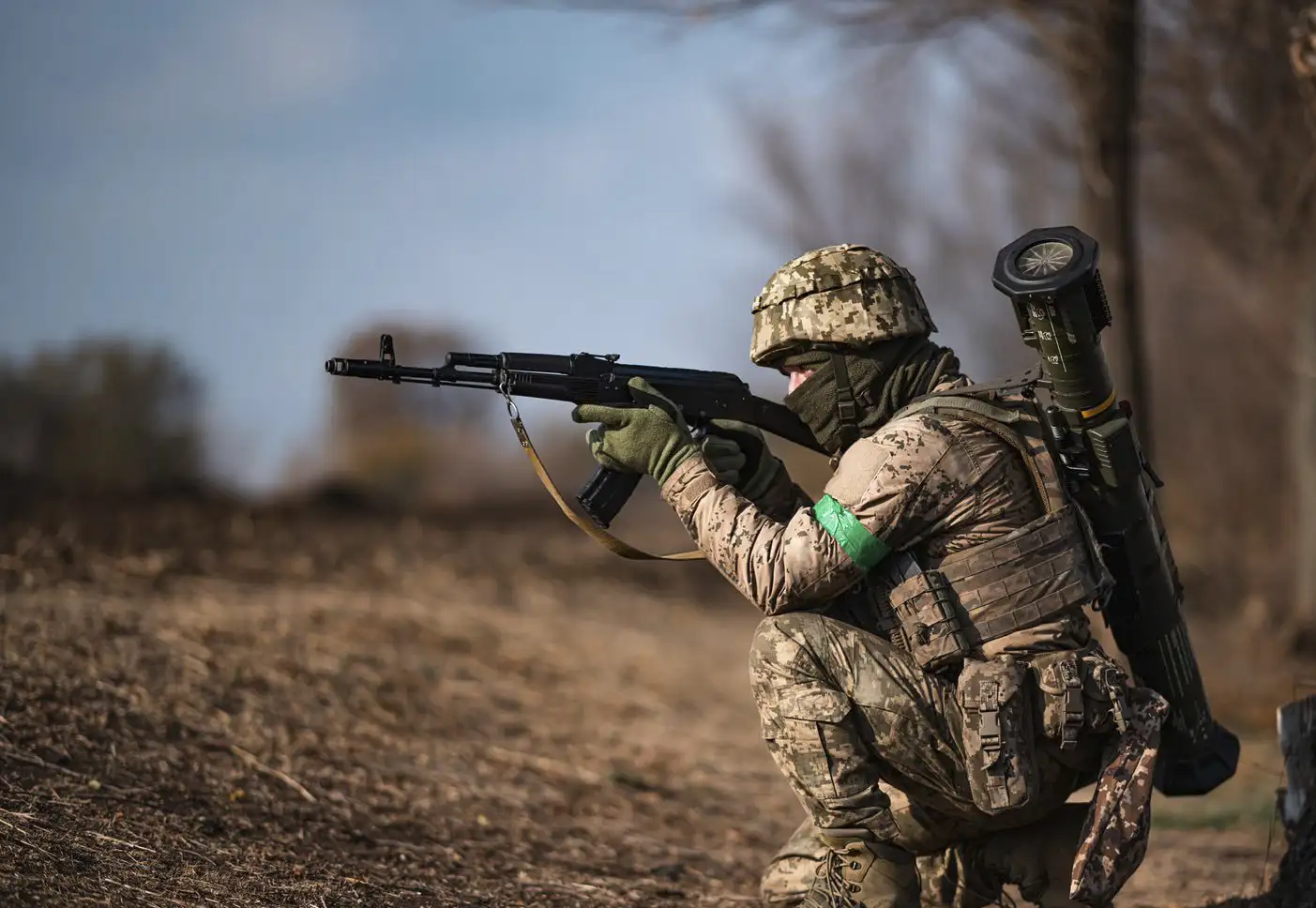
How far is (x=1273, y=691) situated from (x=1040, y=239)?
625 cm

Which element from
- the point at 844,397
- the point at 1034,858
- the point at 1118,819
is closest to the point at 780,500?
the point at 844,397

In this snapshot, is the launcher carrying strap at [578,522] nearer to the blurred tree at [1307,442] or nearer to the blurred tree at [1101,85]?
the blurred tree at [1101,85]

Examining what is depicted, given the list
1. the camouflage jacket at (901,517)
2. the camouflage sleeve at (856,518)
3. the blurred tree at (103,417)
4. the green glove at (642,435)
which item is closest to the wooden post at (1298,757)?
the camouflage jacket at (901,517)

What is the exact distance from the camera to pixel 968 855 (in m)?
4.05

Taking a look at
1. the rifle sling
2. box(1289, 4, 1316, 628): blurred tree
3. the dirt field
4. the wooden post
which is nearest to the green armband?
the rifle sling

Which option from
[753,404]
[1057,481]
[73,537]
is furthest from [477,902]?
[73,537]

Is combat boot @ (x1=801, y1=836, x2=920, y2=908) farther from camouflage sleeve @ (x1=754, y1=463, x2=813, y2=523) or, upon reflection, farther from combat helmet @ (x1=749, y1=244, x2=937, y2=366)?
combat helmet @ (x1=749, y1=244, x2=937, y2=366)

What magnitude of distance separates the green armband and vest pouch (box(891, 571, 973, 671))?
0.13 meters

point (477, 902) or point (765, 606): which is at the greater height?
point (765, 606)

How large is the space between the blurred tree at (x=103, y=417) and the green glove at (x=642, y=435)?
25.9 feet

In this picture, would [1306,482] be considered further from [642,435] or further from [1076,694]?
[642,435]

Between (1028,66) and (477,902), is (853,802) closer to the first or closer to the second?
(477,902)

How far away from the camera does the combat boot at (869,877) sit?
3.73m

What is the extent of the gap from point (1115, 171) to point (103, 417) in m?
8.34
